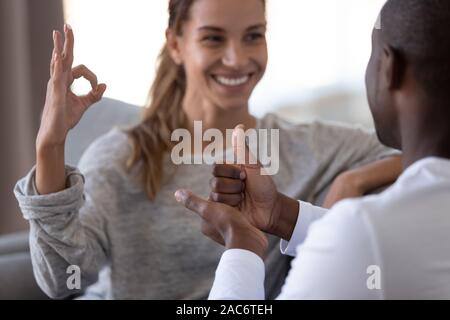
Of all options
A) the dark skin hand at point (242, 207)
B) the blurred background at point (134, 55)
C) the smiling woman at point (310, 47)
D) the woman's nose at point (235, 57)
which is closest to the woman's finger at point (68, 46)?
the dark skin hand at point (242, 207)

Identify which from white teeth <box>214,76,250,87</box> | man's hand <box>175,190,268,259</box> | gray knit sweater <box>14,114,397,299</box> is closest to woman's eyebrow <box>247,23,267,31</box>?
white teeth <box>214,76,250,87</box>

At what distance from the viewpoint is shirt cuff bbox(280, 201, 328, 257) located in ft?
3.42

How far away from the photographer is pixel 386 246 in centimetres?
71

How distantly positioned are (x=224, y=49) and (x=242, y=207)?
0.50 meters

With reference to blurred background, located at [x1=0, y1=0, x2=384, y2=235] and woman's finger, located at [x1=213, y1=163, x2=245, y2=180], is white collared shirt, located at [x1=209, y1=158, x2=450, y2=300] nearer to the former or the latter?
woman's finger, located at [x1=213, y1=163, x2=245, y2=180]

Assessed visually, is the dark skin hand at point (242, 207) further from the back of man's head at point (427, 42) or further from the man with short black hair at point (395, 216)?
the back of man's head at point (427, 42)

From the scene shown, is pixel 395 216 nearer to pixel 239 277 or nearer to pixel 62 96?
pixel 239 277

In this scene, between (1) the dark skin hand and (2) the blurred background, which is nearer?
(1) the dark skin hand

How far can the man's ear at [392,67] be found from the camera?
0.80 metres

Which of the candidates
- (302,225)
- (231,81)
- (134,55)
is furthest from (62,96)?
(134,55)

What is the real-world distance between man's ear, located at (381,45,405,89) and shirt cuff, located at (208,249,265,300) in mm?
A: 256

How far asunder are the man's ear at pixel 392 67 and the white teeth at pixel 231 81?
0.68 metres

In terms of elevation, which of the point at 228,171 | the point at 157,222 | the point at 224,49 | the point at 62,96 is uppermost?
the point at 224,49
